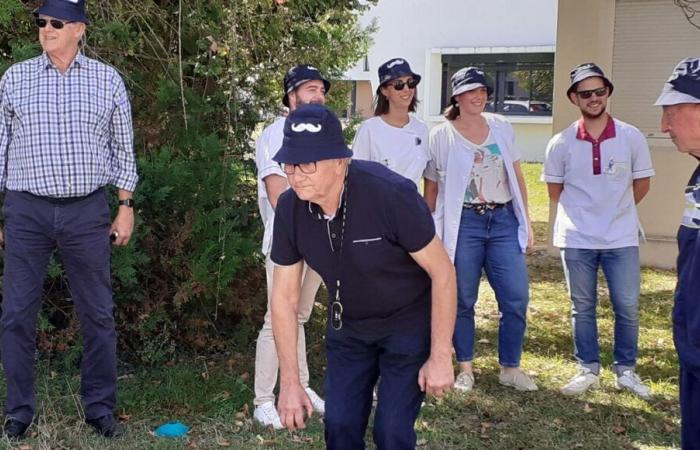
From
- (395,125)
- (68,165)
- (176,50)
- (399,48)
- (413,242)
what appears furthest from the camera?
(399,48)

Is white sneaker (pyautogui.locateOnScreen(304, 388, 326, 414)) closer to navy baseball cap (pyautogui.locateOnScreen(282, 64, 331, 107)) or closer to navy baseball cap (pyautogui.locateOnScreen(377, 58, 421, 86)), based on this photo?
navy baseball cap (pyautogui.locateOnScreen(282, 64, 331, 107))

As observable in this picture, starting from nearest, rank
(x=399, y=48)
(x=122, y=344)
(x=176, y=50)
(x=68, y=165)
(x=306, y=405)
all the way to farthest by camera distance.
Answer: (x=306, y=405) < (x=68, y=165) < (x=122, y=344) < (x=176, y=50) < (x=399, y=48)

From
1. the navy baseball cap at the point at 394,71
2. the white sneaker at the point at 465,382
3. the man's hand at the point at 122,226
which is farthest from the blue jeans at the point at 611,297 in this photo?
the man's hand at the point at 122,226

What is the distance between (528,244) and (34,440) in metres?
3.16

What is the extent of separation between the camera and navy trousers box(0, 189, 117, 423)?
432 centimetres

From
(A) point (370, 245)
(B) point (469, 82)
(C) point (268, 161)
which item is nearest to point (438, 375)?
(A) point (370, 245)

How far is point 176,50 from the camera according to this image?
662 centimetres

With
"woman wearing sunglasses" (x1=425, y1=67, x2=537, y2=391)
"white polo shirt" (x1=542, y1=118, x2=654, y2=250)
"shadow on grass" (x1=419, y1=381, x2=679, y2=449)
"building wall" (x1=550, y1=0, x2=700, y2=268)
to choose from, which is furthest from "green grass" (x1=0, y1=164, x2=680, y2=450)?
"building wall" (x1=550, y1=0, x2=700, y2=268)

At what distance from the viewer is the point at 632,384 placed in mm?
5426

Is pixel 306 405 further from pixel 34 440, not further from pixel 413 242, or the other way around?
pixel 34 440

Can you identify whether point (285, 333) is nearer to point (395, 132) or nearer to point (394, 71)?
point (395, 132)

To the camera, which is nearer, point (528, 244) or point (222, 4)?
point (528, 244)

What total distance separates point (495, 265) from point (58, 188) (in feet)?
8.96

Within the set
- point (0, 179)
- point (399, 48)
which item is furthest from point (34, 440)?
point (399, 48)
